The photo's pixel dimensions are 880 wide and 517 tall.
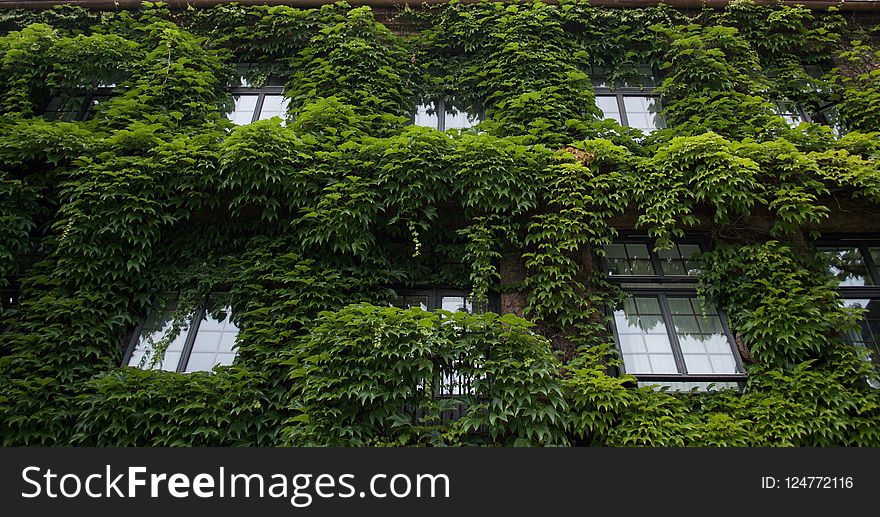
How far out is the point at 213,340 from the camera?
863 cm

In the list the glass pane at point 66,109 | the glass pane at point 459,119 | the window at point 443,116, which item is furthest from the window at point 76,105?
Result: the glass pane at point 459,119

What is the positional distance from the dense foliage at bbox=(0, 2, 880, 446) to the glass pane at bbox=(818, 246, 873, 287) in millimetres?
521

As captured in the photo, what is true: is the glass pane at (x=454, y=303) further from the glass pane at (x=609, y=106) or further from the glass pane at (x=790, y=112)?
the glass pane at (x=790, y=112)

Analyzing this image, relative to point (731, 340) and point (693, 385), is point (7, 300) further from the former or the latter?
point (731, 340)

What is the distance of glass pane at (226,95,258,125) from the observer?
36.8 ft

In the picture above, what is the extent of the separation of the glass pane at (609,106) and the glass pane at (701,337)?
12.0 feet

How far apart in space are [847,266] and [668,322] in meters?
2.89

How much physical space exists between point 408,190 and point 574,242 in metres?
2.31

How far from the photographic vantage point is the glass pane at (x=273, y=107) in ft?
36.9

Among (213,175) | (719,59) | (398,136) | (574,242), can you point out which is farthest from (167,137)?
(719,59)

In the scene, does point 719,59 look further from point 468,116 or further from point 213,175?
point 213,175

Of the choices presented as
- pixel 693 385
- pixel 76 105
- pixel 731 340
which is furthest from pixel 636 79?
pixel 76 105

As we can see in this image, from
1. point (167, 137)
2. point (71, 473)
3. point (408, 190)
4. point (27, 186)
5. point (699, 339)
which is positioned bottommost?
point (71, 473)

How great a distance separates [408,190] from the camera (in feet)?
29.4
